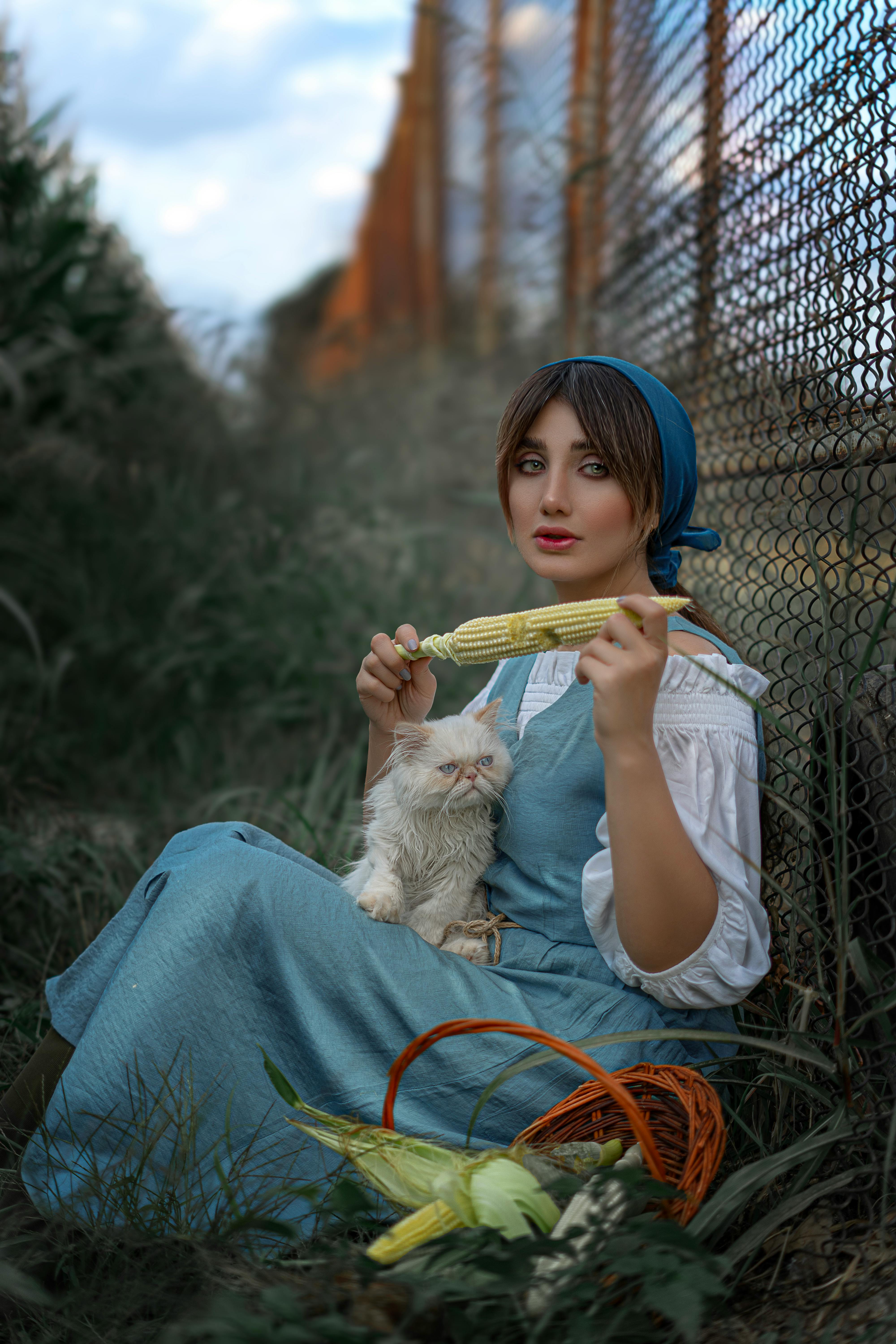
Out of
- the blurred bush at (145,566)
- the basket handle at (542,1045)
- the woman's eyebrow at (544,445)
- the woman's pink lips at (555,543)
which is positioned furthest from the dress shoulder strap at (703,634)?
the blurred bush at (145,566)

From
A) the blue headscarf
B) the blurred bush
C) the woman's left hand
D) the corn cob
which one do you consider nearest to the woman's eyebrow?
the blue headscarf

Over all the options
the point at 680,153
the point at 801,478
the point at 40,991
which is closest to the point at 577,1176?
the point at 801,478

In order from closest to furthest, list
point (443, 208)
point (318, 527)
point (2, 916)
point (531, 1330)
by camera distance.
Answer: point (531, 1330)
point (2, 916)
point (318, 527)
point (443, 208)

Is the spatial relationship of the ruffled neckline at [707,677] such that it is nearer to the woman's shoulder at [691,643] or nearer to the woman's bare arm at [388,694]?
the woman's shoulder at [691,643]

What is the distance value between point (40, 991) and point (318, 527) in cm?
282

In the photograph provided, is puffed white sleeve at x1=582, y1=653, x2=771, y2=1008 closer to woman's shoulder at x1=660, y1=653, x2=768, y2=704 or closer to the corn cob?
woman's shoulder at x1=660, y1=653, x2=768, y2=704

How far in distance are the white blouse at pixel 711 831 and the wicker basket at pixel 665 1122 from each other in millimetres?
147

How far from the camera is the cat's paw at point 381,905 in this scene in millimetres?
1754

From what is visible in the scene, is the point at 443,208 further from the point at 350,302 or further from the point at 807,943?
the point at 807,943

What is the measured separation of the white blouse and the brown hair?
241 millimetres

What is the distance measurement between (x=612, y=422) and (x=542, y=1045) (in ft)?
3.66

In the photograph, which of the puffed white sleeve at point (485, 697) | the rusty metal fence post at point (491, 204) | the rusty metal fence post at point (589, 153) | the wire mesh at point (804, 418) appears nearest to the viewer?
the wire mesh at point (804, 418)

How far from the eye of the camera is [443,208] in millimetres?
9484

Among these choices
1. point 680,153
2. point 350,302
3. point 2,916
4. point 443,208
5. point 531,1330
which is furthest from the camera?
point 350,302
